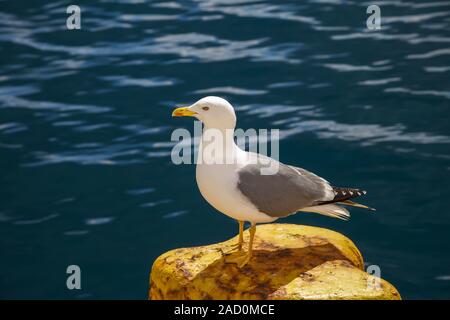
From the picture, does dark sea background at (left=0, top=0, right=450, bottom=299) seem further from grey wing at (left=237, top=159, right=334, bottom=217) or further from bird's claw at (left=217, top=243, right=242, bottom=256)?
grey wing at (left=237, top=159, right=334, bottom=217)

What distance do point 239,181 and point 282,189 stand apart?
48 centimetres

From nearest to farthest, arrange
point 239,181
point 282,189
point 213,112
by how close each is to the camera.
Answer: point 213,112 < point 239,181 < point 282,189

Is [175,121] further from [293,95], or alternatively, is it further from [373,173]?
[373,173]

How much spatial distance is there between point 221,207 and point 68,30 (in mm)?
9242

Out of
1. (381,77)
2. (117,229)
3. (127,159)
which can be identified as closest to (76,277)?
(117,229)

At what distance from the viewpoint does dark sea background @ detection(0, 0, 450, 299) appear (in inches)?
380

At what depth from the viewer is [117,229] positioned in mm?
9969

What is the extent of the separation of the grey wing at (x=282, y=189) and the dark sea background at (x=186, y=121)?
2.77 meters

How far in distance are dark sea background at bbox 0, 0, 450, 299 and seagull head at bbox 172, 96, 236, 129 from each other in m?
3.55

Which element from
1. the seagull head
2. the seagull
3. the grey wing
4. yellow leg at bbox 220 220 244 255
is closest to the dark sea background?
yellow leg at bbox 220 220 244 255

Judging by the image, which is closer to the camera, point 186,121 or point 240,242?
point 240,242

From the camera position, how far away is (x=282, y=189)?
6.61 m

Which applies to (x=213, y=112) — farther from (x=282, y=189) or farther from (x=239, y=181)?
(x=282, y=189)

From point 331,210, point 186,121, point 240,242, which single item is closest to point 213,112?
point 240,242
